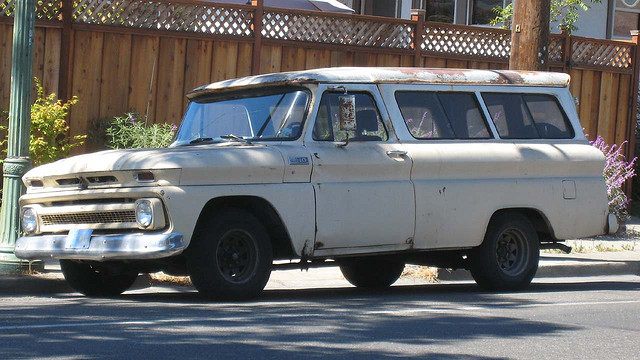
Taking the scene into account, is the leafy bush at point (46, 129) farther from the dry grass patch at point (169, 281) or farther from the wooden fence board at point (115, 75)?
the dry grass patch at point (169, 281)

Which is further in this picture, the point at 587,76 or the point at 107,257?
the point at 587,76

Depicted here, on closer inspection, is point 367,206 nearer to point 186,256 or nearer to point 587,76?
point 186,256

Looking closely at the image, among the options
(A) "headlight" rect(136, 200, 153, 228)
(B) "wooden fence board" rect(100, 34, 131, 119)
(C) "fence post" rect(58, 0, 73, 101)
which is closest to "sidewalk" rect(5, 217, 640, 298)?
(A) "headlight" rect(136, 200, 153, 228)

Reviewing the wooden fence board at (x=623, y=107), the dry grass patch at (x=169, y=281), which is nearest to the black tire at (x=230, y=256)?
the dry grass patch at (x=169, y=281)

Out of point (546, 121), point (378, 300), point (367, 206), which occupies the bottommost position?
point (378, 300)

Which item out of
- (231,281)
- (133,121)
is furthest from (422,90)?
(133,121)

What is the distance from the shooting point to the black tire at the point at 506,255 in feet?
32.5

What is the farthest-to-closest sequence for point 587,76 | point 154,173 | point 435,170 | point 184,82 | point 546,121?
point 587,76 → point 184,82 → point 546,121 → point 435,170 → point 154,173

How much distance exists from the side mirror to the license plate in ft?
7.50

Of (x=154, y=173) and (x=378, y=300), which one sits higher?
(x=154, y=173)

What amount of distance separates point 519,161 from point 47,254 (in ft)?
14.6

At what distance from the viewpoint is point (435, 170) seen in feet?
31.2

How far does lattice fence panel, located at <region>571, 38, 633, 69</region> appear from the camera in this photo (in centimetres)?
1725

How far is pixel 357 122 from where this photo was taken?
368 inches
